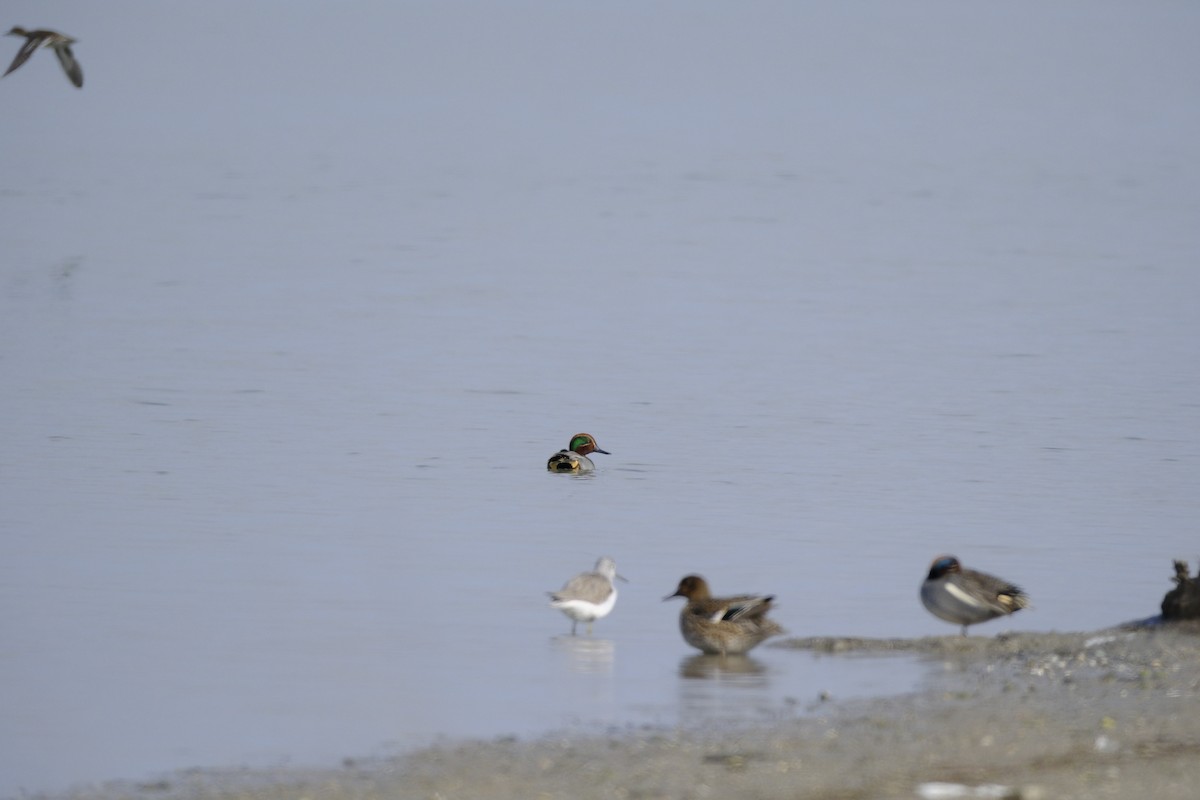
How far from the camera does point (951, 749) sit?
8.43 meters

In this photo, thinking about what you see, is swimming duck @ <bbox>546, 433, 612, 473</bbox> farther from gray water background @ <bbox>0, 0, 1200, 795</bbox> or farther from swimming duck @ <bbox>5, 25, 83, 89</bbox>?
swimming duck @ <bbox>5, 25, 83, 89</bbox>

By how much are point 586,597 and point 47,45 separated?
34.8 feet

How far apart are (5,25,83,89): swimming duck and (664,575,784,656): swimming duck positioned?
9155 mm

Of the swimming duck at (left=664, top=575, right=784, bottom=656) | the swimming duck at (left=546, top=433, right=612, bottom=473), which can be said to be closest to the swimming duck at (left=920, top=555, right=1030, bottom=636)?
the swimming duck at (left=664, top=575, right=784, bottom=656)

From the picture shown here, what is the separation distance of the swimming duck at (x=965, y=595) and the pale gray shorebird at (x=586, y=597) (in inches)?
71.6

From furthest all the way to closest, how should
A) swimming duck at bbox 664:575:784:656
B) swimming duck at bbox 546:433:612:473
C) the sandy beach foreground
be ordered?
1. swimming duck at bbox 546:433:612:473
2. swimming duck at bbox 664:575:784:656
3. the sandy beach foreground

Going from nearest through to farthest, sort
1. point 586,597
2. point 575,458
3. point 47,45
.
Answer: point 586,597, point 575,458, point 47,45

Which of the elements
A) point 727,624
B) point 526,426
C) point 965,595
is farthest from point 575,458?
point 727,624

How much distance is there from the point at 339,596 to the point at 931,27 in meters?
145

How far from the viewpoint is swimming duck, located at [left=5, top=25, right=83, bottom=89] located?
17.6 meters

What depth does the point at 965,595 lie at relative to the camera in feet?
36.2

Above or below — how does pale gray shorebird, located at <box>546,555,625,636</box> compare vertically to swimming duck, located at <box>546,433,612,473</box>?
below

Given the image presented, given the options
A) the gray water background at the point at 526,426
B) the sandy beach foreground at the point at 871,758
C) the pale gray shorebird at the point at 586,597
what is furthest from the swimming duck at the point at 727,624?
the sandy beach foreground at the point at 871,758

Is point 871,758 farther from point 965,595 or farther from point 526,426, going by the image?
point 526,426
